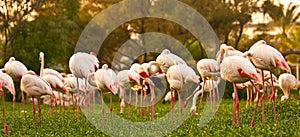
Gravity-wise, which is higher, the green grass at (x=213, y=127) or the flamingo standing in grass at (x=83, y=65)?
the flamingo standing in grass at (x=83, y=65)

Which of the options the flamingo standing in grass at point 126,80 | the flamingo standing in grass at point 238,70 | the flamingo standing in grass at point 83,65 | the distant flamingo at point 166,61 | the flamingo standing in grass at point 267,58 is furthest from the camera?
the flamingo standing in grass at point 126,80

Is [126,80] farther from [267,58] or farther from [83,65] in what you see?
[267,58]

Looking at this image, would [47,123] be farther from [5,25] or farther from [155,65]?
[5,25]

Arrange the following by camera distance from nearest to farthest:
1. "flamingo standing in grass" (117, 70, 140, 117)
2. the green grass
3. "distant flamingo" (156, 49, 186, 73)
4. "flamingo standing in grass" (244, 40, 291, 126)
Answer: the green grass, "flamingo standing in grass" (244, 40, 291, 126), "distant flamingo" (156, 49, 186, 73), "flamingo standing in grass" (117, 70, 140, 117)

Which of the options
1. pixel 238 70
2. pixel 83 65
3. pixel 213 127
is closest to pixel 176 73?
pixel 213 127

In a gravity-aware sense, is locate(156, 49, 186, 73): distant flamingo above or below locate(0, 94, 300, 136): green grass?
above

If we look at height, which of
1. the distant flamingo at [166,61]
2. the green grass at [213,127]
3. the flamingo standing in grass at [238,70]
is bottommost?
the green grass at [213,127]

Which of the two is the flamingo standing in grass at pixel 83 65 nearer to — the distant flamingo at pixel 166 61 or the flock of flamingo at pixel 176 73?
the flock of flamingo at pixel 176 73

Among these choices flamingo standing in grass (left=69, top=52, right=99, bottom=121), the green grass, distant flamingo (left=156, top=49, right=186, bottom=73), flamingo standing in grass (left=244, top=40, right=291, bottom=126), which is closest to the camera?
the green grass

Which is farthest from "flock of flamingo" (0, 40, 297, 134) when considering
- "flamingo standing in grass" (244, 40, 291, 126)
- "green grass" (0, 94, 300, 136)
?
"green grass" (0, 94, 300, 136)

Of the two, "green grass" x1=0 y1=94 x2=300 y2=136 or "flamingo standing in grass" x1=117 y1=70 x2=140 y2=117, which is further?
"flamingo standing in grass" x1=117 y1=70 x2=140 y2=117

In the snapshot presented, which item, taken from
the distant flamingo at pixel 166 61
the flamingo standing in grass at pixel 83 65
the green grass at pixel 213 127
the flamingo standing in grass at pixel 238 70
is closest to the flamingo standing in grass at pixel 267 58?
the flamingo standing in grass at pixel 238 70

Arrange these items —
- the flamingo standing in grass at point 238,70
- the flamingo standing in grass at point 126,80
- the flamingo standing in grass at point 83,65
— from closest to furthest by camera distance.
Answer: the flamingo standing in grass at point 238,70
the flamingo standing in grass at point 83,65
the flamingo standing in grass at point 126,80

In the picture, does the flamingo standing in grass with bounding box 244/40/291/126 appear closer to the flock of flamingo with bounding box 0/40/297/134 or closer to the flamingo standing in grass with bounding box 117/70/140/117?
the flock of flamingo with bounding box 0/40/297/134
